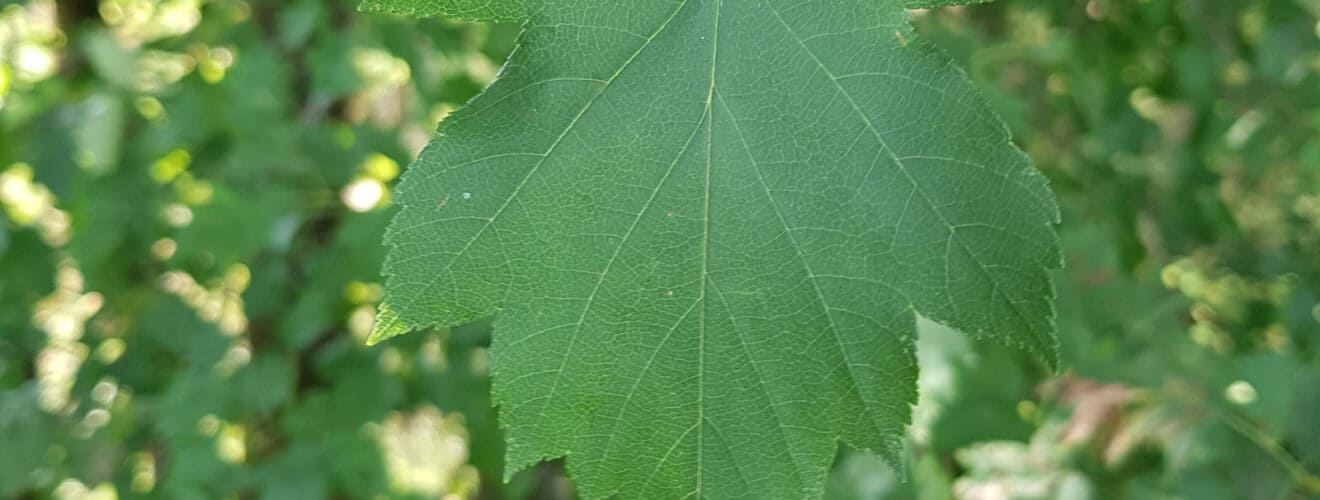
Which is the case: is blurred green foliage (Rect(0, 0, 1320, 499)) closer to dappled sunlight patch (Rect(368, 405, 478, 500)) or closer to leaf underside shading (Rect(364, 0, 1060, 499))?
dappled sunlight patch (Rect(368, 405, 478, 500))

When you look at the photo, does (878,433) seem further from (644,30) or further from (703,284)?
(644,30)

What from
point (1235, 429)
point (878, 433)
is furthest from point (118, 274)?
point (1235, 429)

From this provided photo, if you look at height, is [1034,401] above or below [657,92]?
above

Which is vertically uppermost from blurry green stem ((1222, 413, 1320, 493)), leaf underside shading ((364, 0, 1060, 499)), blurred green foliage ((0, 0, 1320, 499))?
blurred green foliage ((0, 0, 1320, 499))

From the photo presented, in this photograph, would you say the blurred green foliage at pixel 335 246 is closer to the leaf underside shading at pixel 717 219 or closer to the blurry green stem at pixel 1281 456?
the blurry green stem at pixel 1281 456

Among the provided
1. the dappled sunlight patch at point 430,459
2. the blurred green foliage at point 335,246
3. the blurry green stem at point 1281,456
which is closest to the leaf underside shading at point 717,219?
the blurred green foliage at point 335,246

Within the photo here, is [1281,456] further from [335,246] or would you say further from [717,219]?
[335,246]

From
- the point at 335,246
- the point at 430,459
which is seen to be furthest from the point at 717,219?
the point at 430,459

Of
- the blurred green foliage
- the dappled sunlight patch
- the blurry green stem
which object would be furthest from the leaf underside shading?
the dappled sunlight patch
